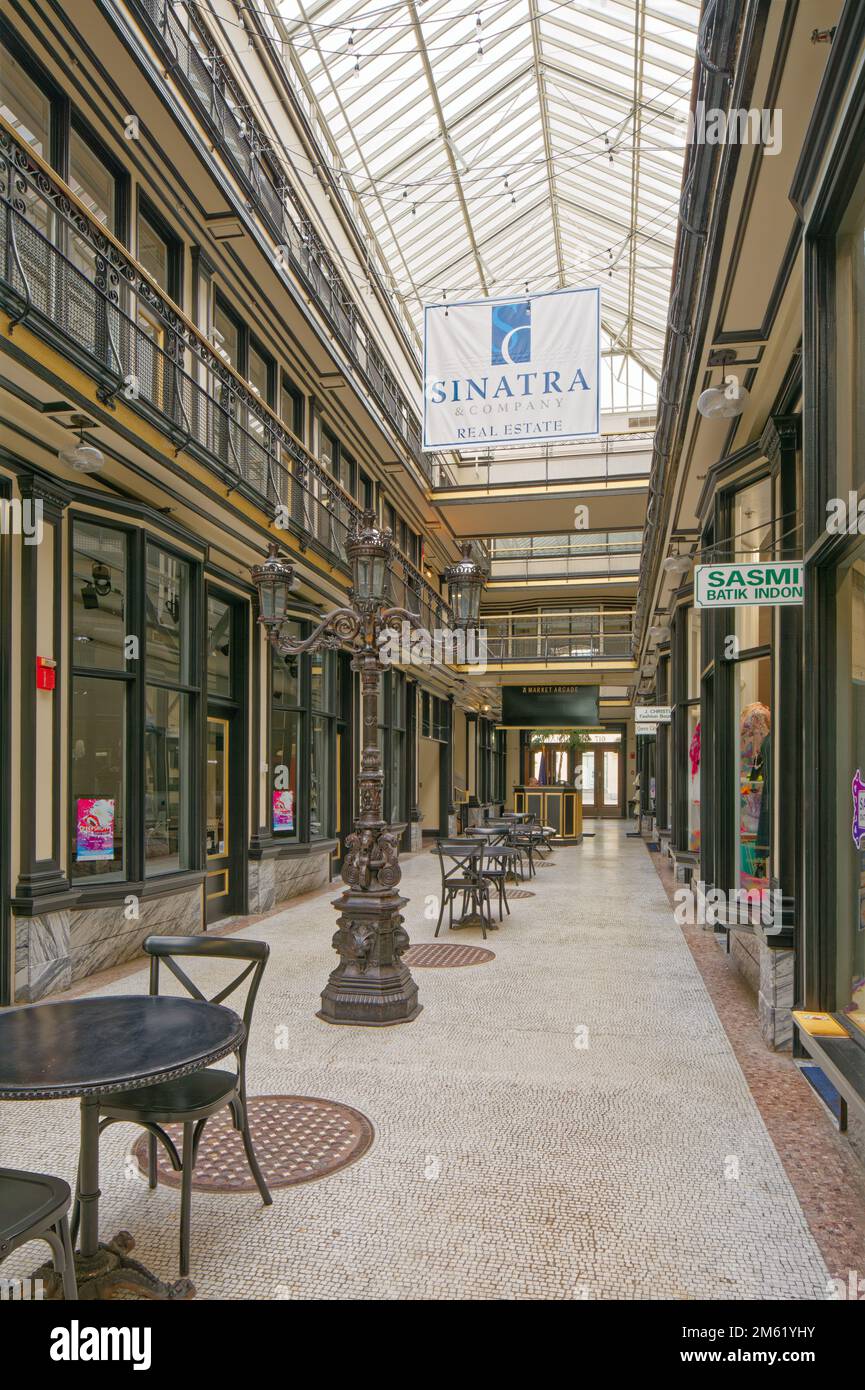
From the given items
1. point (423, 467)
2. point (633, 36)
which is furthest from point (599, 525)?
point (633, 36)

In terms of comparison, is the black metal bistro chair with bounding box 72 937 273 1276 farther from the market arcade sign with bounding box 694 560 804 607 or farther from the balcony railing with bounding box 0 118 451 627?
the balcony railing with bounding box 0 118 451 627

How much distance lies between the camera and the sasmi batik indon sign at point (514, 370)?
7004mm

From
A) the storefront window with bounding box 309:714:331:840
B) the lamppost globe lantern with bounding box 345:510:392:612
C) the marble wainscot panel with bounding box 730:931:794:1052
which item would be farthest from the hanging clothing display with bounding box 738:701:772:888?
the storefront window with bounding box 309:714:331:840

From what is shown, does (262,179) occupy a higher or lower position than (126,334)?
higher

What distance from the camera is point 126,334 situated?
7.29 metres

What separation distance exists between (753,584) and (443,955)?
4881 mm

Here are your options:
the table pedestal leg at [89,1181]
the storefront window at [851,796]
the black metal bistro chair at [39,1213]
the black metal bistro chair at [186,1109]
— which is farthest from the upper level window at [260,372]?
the black metal bistro chair at [39,1213]

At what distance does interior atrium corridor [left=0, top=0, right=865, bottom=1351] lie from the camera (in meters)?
3.13

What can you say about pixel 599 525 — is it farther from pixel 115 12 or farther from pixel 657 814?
pixel 115 12

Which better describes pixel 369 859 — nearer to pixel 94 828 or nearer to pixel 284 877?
pixel 94 828

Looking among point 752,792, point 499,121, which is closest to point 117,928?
point 752,792

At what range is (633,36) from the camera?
11.9m

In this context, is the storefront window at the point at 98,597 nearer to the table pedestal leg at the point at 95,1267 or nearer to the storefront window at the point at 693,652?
the table pedestal leg at the point at 95,1267
